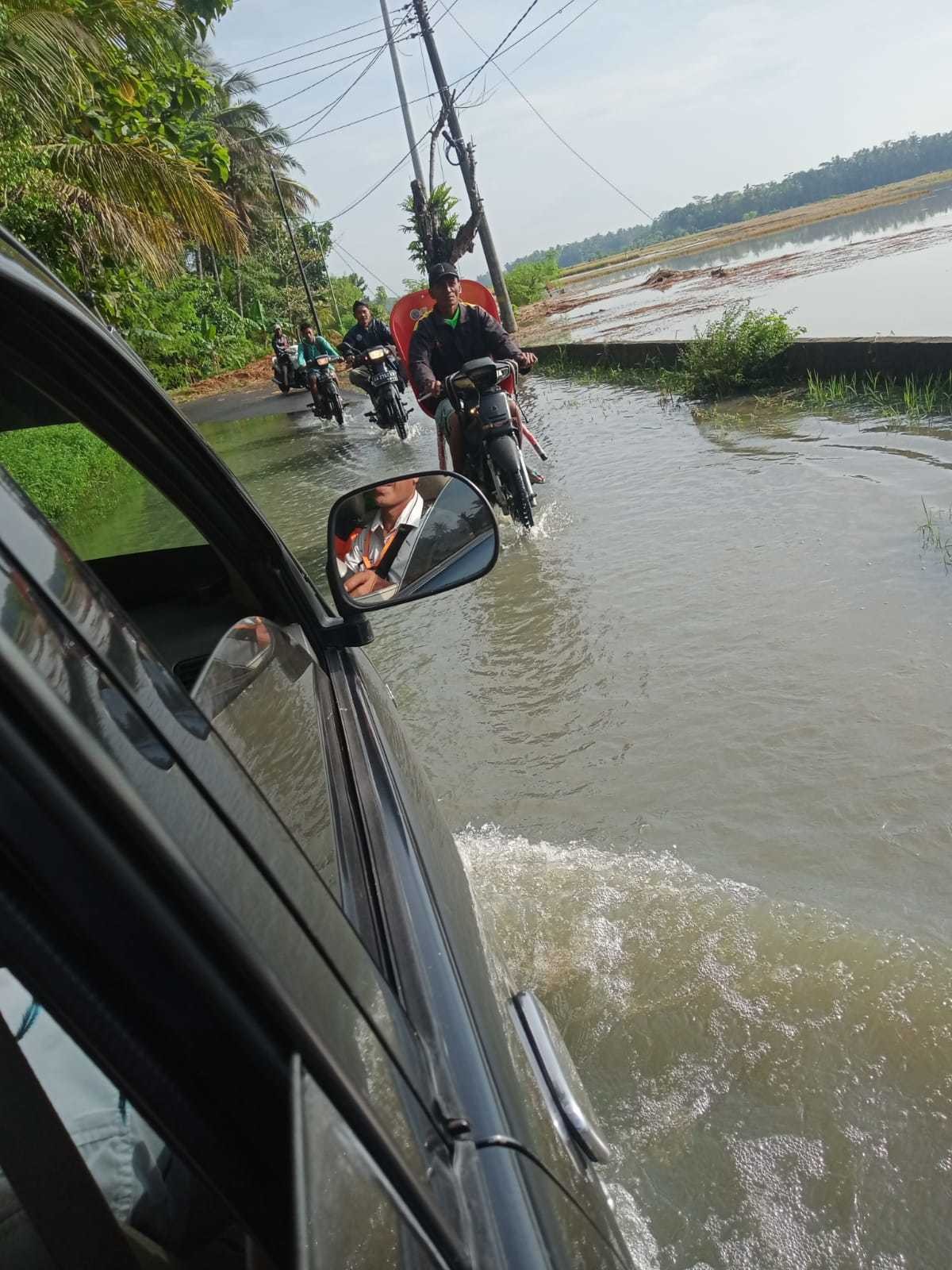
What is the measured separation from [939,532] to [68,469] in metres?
10.4

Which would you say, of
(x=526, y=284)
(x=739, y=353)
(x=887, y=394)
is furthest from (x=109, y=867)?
(x=526, y=284)

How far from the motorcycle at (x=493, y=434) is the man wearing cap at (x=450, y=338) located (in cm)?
54

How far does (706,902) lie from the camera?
2.58 m

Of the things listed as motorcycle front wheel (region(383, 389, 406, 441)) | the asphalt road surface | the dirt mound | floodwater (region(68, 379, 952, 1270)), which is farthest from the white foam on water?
the dirt mound

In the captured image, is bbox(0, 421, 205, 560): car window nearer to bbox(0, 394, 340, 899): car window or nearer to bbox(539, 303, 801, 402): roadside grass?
bbox(0, 394, 340, 899): car window

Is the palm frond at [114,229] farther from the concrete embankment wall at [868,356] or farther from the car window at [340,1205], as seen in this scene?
the car window at [340,1205]

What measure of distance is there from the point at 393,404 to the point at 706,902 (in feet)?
32.1

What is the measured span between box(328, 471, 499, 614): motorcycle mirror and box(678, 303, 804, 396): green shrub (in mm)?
7961

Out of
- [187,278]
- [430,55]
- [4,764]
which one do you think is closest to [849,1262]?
[4,764]

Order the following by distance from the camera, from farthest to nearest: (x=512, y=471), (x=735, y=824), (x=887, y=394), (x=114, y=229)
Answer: (x=114, y=229)
(x=887, y=394)
(x=512, y=471)
(x=735, y=824)

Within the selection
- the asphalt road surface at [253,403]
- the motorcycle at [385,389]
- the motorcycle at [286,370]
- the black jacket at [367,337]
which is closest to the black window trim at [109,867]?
the motorcycle at [385,389]

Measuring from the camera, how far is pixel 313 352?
1570 cm

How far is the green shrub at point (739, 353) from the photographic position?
907 centimetres

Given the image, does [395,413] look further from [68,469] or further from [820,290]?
[820,290]
